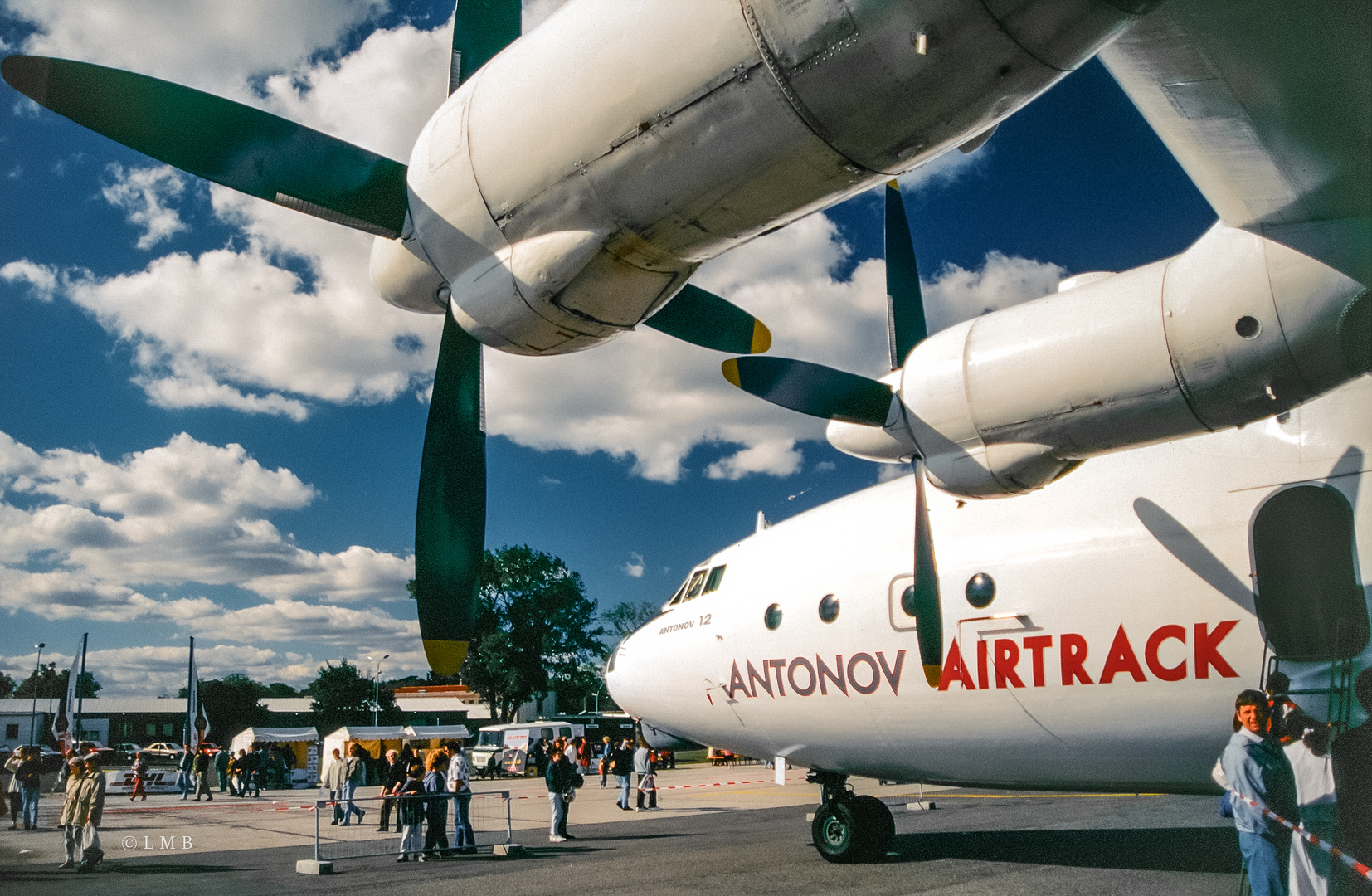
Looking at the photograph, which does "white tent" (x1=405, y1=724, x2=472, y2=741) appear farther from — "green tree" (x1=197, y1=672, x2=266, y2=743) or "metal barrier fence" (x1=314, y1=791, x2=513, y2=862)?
"green tree" (x1=197, y1=672, x2=266, y2=743)

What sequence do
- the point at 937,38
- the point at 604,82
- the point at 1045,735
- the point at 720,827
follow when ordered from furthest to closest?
1. the point at 720,827
2. the point at 1045,735
3. the point at 604,82
4. the point at 937,38

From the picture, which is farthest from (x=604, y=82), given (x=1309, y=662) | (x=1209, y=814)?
(x=1209, y=814)

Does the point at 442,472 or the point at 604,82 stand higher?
the point at 604,82

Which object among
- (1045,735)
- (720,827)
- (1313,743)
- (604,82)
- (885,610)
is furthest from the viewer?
(720,827)

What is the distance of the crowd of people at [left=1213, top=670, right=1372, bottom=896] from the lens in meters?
5.68

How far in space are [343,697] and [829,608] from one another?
256ft

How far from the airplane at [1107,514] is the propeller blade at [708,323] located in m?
0.64

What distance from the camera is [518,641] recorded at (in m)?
54.8

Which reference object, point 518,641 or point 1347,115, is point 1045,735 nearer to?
point 1347,115

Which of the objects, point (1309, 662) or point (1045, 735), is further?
point (1045, 735)

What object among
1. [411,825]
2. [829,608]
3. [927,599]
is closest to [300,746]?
[411,825]

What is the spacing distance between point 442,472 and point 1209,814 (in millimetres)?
15527

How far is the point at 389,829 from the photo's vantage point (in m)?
16.9

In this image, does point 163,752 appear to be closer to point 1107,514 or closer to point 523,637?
point 523,637
